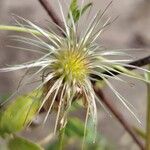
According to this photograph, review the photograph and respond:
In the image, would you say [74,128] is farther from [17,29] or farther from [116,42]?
[116,42]

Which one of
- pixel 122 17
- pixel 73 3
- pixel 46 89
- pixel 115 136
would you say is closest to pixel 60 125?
pixel 46 89

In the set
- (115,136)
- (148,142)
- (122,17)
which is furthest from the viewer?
(122,17)

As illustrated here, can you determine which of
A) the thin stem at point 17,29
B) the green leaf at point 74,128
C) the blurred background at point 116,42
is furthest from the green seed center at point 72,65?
the blurred background at point 116,42

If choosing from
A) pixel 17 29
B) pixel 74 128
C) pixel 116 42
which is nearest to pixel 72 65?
pixel 17 29

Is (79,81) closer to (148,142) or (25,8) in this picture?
(148,142)

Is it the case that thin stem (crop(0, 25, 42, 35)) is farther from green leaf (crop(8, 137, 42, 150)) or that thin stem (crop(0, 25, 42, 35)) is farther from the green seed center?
green leaf (crop(8, 137, 42, 150))

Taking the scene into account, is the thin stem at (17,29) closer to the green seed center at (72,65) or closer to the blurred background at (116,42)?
the green seed center at (72,65)
